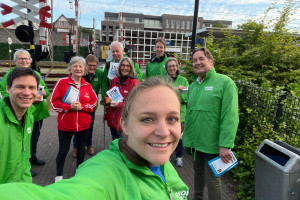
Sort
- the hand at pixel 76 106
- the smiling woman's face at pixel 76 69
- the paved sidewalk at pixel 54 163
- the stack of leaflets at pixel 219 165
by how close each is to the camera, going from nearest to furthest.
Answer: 1. the stack of leaflets at pixel 219 165
2. the hand at pixel 76 106
3. the smiling woman's face at pixel 76 69
4. the paved sidewalk at pixel 54 163

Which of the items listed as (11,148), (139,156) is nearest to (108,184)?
(139,156)

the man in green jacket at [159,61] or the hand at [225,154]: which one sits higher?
the man in green jacket at [159,61]

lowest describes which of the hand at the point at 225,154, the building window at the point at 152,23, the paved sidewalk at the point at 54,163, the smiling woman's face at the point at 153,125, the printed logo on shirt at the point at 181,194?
the paved sidewalk at the point at 54,163

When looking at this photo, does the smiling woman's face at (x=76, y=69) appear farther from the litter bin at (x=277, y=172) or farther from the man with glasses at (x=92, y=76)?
the litter bin at (x=277, y=172)

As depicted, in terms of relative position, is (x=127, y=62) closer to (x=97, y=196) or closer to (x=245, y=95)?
(x=245, y=95)

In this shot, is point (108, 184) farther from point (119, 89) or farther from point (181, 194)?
point (119, 89)

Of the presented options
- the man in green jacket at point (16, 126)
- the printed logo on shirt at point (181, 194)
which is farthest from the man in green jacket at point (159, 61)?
the printed logo on shirt at point (181, 194)

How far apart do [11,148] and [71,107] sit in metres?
1.29

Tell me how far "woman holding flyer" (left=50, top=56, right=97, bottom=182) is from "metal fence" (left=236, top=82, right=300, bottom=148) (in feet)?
9.44

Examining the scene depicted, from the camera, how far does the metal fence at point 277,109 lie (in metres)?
2.79

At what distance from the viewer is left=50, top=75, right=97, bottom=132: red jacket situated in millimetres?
3125

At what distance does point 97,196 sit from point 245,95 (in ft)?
12.0

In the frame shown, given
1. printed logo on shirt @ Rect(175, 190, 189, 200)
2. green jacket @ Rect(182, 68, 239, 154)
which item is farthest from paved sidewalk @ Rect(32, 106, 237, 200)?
printed logo on shirt @ Rect(175, 190, 189, 200)

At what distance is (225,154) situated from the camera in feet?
7.42
